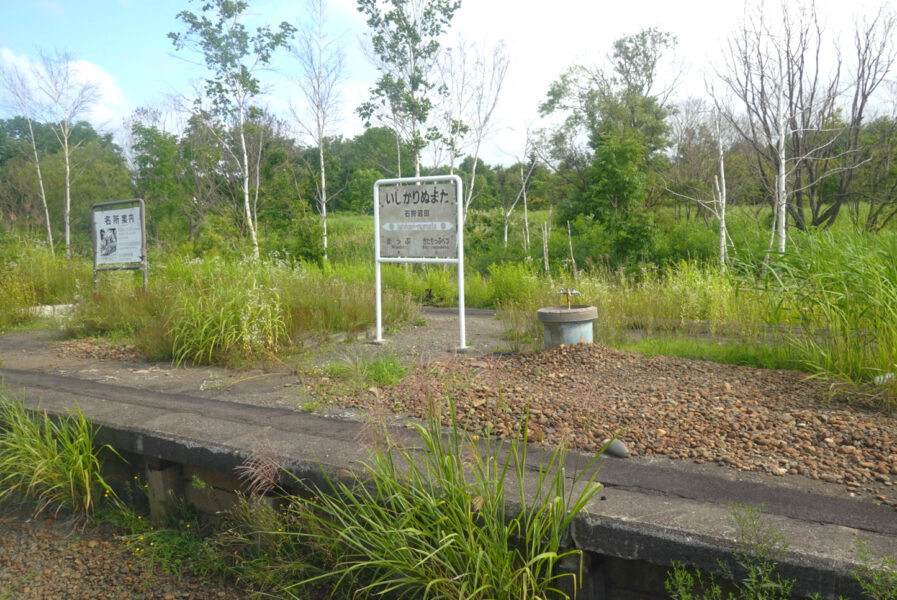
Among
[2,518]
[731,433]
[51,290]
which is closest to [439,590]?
[731,433]

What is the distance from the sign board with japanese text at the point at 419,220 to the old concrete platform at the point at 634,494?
3.11m

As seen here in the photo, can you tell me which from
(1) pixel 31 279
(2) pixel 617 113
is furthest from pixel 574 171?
(1) pixel 31 279

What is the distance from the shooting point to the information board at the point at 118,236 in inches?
362

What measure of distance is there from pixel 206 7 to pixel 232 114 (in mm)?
3139

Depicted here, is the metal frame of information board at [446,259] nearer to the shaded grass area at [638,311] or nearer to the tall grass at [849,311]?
the shaded grass area at [638,311]

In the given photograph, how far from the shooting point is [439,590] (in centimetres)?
248

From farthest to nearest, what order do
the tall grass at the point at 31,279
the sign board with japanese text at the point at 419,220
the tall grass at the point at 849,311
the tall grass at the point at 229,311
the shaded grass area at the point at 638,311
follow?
the tall grass at the point at 31,279
the sign board with japanese text at the point at 419,220
the tall grass at the point at 229,311
the shaded grass area at the point at 638,311
the tall grass at the point at 849,311

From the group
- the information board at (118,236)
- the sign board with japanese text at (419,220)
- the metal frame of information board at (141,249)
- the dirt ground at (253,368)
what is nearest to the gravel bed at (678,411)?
the dirt ground at (253,368)

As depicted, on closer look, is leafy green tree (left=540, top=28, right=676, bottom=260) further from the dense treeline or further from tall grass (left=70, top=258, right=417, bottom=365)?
tall grass (left=70, top=258, right=417, bottom=365)

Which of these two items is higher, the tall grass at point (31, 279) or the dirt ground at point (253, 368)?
the tall grass at point (31, 279)

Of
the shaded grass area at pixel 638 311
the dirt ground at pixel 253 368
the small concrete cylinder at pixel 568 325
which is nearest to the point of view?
the shaded grass area at pixel 638 311

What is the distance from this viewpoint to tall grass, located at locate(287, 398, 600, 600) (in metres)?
2.44

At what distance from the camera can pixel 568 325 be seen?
572cm

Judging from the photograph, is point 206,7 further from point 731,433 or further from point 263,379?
point 731,433
